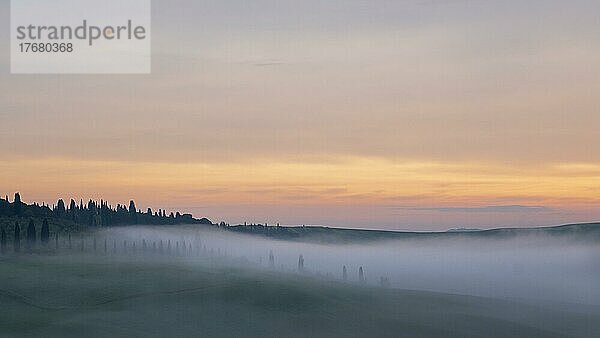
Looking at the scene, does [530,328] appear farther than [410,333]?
Yes

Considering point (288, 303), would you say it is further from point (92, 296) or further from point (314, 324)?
point (92, 296)

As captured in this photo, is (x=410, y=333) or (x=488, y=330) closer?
(x=410, y=333)

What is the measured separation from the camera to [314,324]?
16925 centimetres

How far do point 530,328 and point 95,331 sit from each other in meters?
105

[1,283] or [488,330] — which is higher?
[1,283]

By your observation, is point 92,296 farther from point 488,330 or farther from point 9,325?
point 488,330

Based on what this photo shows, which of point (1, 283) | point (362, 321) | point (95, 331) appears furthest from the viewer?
point (1, 283)

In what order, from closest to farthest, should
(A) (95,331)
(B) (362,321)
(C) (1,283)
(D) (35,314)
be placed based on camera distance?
(A) (95,331), (D) (35,314), (B) (362,321), (C) (1,283)

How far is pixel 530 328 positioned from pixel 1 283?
418 feet

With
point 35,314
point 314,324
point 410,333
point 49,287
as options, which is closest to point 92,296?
point 49,287

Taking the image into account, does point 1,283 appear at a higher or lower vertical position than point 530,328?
higher

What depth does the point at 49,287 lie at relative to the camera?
643 feet

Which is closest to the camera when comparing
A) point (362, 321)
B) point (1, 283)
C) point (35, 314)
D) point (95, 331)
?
point (95, 331)

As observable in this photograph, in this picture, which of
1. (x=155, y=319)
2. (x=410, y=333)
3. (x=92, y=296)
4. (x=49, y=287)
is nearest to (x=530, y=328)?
(x=410, y=333)
